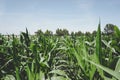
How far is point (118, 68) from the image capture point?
76 centimetres

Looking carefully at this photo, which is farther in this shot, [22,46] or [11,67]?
[22,46]

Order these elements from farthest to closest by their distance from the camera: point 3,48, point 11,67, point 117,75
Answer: point 3,48, point 11,67, point 117,75

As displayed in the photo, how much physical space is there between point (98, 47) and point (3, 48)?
5.48ft

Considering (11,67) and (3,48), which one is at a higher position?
(3,48)

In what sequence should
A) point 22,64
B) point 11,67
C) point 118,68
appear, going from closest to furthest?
1. point 118,68
2. point 22,64
3. point 11,67

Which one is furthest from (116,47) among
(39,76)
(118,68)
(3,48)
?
(3,48)

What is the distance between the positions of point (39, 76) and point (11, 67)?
1.07m

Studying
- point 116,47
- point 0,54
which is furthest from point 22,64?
point 116,47

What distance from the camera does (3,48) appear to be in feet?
7.59

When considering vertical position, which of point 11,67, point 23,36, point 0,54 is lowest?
point 11,67

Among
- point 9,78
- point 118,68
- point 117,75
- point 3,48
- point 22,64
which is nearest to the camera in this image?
point 117,75

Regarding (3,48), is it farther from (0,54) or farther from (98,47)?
(98,47)

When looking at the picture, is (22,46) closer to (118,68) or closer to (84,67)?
(84,67)

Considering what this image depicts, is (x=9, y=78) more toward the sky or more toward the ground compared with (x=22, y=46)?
more toward the ground
